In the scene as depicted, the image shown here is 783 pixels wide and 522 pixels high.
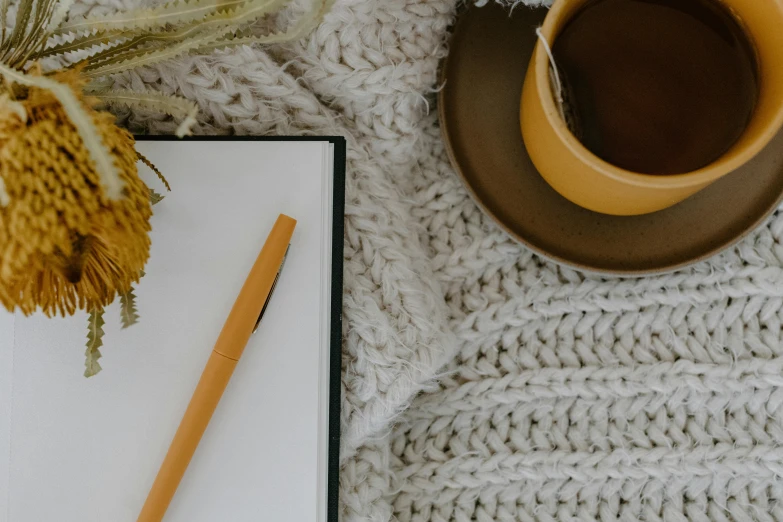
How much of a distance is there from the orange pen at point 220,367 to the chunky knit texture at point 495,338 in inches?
2.7

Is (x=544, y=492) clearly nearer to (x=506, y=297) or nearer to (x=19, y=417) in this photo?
(x=506, y=297)

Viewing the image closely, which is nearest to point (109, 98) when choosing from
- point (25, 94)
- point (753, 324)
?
point (25, 94)

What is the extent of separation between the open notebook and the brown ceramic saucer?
11 cm

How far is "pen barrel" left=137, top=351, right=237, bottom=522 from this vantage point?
1.18 ft

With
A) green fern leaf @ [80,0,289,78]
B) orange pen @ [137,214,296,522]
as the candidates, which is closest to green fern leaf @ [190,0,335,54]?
green fern leaf @ [80,0,289,78]

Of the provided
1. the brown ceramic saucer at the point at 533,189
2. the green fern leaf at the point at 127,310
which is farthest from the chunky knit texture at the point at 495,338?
the green fern leaf at the point at 127,310

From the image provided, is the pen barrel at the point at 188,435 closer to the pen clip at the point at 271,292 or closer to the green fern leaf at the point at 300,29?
the pen clip at the point at 271,292

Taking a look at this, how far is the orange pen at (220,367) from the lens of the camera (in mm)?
361

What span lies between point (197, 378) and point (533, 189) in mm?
249

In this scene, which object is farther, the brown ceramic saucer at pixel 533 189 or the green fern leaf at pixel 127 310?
the brown ceramic saucer at pixel 533 189

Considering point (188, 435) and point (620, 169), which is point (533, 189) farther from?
point (188, 435)

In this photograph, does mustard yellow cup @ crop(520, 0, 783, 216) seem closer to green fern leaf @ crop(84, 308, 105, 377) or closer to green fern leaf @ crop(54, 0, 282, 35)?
green fern leaf @ crop(54, 0, 282, 35)

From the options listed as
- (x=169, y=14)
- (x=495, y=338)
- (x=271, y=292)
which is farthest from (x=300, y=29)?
(x=495, y=338)

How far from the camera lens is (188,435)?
36 cm
